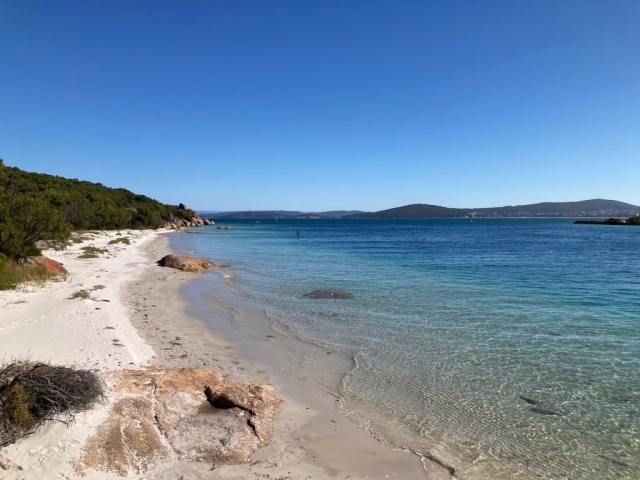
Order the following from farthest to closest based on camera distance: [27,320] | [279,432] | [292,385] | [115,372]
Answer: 1. [27,320]
2. [292,385]
3. [115,372]
4. [279,432]

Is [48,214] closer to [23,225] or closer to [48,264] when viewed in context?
[23,225]

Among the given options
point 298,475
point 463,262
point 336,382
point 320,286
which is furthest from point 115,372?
point 463,262

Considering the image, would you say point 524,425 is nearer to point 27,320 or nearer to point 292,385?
point 292,385

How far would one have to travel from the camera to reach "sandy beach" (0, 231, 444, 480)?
5145mm

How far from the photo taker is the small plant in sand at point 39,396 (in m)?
4.95

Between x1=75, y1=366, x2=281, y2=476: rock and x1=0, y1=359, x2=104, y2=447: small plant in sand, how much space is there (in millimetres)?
472

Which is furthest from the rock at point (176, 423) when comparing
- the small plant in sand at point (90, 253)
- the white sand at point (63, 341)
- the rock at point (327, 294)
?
the small plant in sand at point (90, 253)

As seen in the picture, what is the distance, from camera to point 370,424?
23.6ft

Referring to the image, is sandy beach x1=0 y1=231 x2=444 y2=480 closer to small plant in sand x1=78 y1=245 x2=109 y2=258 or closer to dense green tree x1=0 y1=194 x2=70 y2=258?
dense green tree x1=0 y1=194 x2=70 y2=258

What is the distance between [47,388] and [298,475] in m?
3.46

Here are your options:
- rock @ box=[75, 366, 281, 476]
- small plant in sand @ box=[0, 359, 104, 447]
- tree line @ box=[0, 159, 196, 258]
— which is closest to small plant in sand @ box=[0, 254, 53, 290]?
tree line @ box=[0, 159, 196, 258]

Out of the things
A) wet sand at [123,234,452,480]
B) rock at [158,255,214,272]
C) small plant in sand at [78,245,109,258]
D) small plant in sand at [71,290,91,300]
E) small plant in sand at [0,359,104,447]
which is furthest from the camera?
small plant in sand at [78,245,109,258]

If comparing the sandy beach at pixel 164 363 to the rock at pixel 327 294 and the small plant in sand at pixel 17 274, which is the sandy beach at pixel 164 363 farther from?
the rock at pixel 327 294

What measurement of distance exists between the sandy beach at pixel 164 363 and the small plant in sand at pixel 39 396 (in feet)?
0.42
